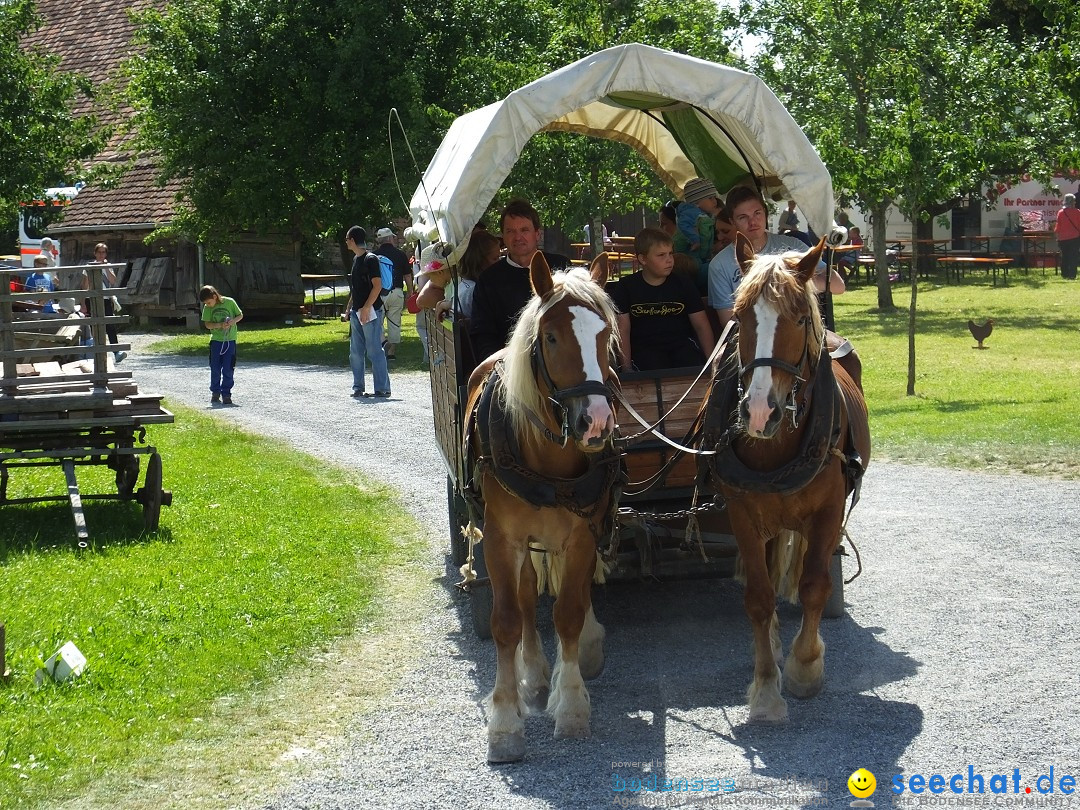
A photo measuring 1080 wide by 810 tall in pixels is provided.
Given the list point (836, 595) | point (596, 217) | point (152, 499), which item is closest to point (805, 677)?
point (836, 595)

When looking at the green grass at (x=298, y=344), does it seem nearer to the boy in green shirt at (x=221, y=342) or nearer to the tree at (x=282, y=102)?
the tree at (x=282, y=102)

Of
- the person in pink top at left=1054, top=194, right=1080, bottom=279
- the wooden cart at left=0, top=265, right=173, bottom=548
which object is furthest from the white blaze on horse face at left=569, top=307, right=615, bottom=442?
the person in pink top at left=1054, top=194, right=1080, bottom=279

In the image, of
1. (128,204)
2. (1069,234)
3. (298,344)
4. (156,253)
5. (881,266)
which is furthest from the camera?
(1069,234)

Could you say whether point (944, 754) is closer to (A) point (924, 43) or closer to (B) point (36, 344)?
(B) point (36, 344)

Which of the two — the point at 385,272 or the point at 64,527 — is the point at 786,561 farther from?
the point at 385,272

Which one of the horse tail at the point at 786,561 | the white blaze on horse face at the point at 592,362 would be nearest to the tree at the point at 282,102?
the horse tail at the point at 786,561

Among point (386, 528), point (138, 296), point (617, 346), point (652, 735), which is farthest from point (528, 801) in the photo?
point (138, 296)

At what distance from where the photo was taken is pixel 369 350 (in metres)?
16.0

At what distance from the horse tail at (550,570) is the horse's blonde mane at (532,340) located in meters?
0.89

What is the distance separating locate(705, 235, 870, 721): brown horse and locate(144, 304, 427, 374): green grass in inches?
548

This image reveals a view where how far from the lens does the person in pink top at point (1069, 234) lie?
28.0 meters

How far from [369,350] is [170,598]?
8.86m

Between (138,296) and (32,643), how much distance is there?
22.5 m

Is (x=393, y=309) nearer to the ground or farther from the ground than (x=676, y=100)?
nearer to the ground
